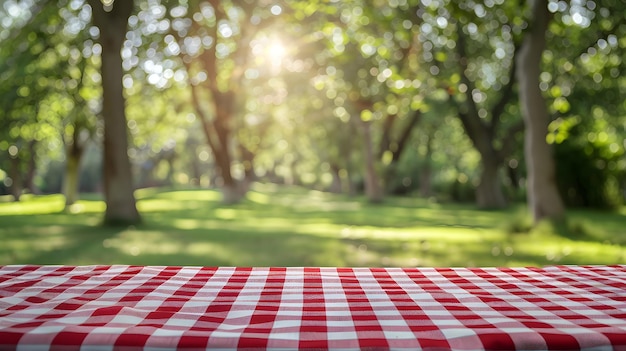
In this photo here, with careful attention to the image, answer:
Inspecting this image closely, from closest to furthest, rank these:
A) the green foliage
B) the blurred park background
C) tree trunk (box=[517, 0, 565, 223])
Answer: the blurred park background, tree trunk (box=[517, 0, 565, 223]), the green foliage

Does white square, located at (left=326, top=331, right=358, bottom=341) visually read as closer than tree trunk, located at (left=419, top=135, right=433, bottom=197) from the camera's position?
Yes

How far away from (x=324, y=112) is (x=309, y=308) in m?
26.4

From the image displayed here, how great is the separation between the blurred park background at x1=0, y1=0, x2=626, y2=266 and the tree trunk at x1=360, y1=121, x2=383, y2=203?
0.08 metres

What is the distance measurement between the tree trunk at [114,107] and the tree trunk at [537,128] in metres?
7.96

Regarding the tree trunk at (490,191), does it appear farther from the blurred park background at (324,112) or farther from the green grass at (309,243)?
the green grass at (309,243)

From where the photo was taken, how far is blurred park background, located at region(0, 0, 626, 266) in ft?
28.9

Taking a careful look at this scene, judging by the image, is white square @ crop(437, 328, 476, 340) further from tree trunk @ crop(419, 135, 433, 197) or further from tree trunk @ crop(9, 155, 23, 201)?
tree trunk @ crop(419, 135, 433, 197)

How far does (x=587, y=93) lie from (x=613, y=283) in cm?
2051

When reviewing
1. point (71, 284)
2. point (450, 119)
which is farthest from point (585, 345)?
point (450, 119)

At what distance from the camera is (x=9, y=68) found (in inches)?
615

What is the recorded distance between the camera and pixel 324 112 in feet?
90.5

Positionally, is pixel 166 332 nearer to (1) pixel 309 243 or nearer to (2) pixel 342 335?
(2) pixel 342 335

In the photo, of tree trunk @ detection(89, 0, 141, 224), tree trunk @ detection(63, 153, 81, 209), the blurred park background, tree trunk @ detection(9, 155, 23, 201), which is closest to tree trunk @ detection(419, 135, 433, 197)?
the blurred park background

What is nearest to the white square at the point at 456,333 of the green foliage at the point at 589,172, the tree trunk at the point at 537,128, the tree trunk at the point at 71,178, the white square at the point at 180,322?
the white square at the point at 180,322
